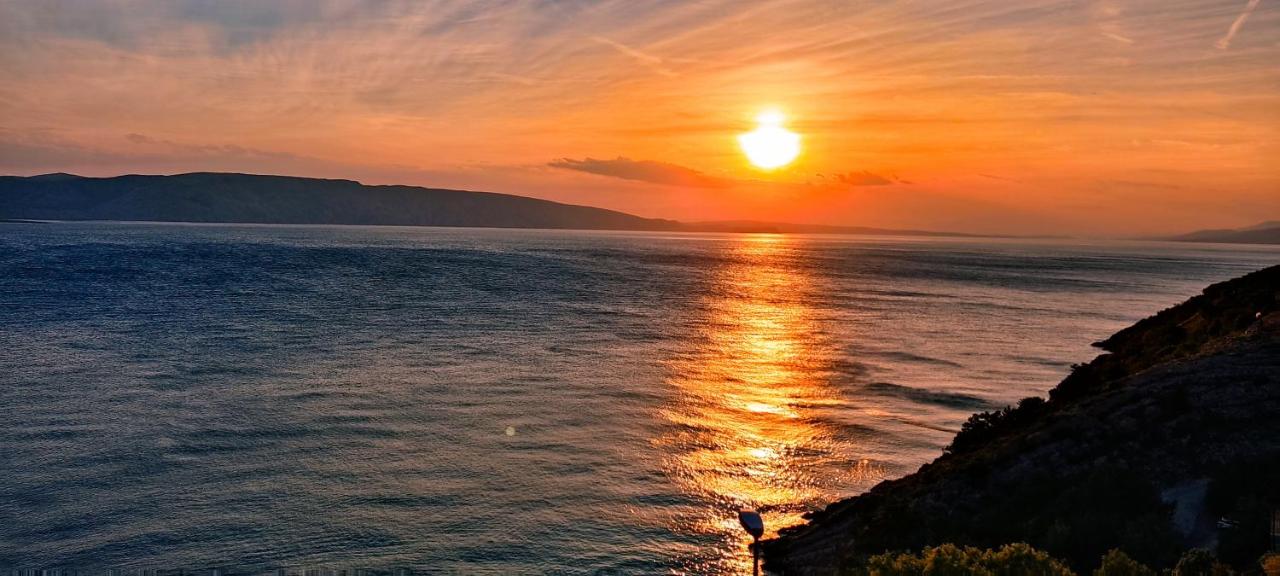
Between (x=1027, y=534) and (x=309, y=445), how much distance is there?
2207 centimetres

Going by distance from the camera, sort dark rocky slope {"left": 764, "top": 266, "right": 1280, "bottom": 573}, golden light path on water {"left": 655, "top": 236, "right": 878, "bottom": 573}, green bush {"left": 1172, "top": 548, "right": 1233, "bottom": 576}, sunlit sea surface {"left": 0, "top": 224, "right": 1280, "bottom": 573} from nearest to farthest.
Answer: green bush {"left": 1172, "top": 548, "right": 1233, "bottom": 576}
dark rocky slope {"left": 764, "top": 266, "right": 1280, "bottom": 573}
sunlit sea surface {"left": 0, "top": 224, "right": 1280, "bottom": 573}
golden light path on water {"left": 655, "top": 236, "right": 878, "bottom": 573}

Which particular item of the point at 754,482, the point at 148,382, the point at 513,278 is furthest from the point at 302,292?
the point at 754,482

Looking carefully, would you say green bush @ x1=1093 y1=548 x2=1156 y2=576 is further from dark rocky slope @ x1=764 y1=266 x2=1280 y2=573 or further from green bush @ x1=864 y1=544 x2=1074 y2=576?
dark rocky slope @ x1=764 y1=266 x2=1280 y2=573

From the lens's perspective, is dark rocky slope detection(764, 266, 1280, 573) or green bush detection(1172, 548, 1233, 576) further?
dark rocky slope detection(764, 266, 1280, 573)

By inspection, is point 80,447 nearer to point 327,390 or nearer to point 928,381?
point 327,390

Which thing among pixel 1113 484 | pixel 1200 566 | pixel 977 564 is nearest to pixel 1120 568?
pixel 1200 566

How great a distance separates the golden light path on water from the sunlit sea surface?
0.45 ft

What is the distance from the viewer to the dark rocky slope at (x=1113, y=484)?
15148 mm

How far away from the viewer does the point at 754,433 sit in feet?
98.8

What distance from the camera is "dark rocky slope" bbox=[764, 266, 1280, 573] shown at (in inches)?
596

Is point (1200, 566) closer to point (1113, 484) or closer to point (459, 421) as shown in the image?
point (1113, 484)

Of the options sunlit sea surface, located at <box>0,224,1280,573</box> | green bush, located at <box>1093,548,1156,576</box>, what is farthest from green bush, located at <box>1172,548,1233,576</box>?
sunlit sea surface, located at <box>0,224,1280,573</box>

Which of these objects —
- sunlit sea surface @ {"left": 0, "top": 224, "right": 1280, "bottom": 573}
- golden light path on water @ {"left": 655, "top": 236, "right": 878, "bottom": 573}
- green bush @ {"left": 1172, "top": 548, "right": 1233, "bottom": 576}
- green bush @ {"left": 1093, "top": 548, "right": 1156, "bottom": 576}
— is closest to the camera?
green bush @ {"left": 1093, "top": 548, "right": 1156, "bottom": 576}

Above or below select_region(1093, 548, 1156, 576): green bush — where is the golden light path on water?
below
